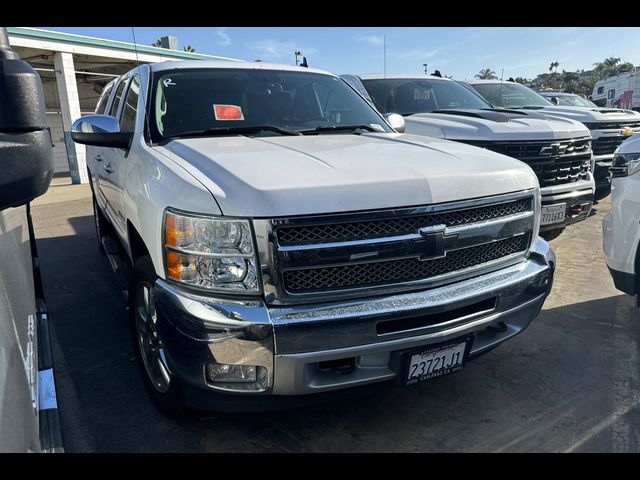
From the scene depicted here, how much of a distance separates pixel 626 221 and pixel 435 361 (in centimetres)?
213

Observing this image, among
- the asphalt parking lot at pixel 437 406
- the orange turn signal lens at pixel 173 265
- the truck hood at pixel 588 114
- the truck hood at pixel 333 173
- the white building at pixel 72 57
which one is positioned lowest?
the asphalt parking lot at pixel 437 406

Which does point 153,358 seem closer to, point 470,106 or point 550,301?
point 550,301

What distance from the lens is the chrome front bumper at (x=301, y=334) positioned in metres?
2.01

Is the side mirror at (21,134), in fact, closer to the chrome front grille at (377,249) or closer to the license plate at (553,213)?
the chrome front grille at (377,249)

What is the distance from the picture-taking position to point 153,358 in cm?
270

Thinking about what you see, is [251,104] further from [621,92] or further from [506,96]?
[621,92]

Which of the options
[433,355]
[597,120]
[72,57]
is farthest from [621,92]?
[433,355]

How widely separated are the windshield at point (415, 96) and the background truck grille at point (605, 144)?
→ 1.98 m

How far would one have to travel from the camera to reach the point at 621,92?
25781 mm

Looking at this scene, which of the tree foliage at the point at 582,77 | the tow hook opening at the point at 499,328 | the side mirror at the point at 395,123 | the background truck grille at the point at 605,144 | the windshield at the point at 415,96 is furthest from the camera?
the tree foliage at the point at 582,77

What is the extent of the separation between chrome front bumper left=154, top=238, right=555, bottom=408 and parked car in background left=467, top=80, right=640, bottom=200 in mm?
5771

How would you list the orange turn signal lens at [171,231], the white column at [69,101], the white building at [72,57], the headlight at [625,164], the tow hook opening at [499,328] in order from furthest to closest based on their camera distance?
the white column at [69,101]
the white building at [72,57]
the headlight at [625,164]
the tow hook opening at [499,328]
the orange turn signal lens at [171,231]

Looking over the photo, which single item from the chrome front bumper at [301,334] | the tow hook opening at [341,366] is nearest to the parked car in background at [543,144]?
the chrome front bumper at [301,334]
